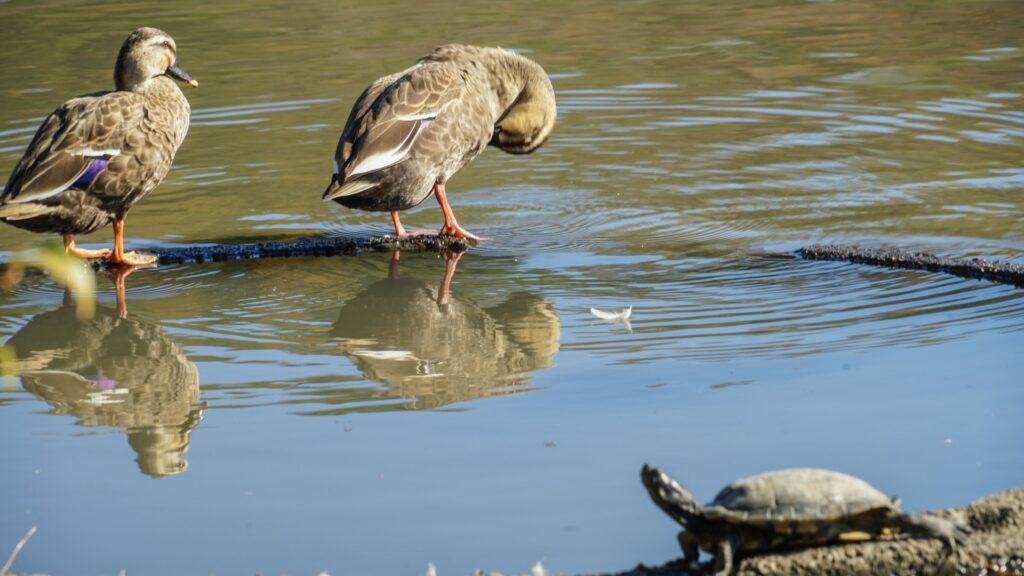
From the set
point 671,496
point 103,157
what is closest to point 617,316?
point 671,496

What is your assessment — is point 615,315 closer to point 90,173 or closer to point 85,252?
point 90,173

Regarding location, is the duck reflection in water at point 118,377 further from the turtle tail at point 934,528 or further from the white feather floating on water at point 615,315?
the turtle tail at point 934,528

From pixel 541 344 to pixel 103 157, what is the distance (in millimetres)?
2683

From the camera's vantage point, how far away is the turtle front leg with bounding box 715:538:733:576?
11.8 ft

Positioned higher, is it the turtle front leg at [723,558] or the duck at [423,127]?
the duck at [423,127]

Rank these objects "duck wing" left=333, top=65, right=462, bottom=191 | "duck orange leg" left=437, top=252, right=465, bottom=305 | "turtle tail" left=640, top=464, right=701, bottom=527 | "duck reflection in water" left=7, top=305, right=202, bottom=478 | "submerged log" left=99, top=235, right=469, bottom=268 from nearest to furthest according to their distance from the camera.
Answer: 1. "turtle tail" left=640, top=464, right=701, bottom=527
2. "duck reflection in water" left=7, top=305, right=202, bottom=478
3. "duck orange leg" left=437, top=252, right=465, bottom=305
4. "duck wing" left=333, top=65, right=462, bottom=191
5. "submerged log" left=99, top=235, right=469, bottom=268

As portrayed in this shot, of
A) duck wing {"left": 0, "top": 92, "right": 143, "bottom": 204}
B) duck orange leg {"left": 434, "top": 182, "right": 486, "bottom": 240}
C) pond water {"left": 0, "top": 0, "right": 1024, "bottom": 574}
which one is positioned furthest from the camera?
duck orange leg {"left": 434, "top": 182, "right": 486, "bottom": 240}

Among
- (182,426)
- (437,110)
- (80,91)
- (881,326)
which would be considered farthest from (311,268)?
(80,91)

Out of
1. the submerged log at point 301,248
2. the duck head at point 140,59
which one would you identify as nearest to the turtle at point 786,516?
the submerged log at point 301,248

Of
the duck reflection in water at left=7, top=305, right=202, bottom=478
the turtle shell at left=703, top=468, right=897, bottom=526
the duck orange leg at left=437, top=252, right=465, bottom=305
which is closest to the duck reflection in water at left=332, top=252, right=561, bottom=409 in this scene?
the duck orange leg at left=437, top=252, right=465, bottom=305

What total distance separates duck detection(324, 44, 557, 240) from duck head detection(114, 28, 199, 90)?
1.11 metres

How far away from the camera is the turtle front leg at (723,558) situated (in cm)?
361

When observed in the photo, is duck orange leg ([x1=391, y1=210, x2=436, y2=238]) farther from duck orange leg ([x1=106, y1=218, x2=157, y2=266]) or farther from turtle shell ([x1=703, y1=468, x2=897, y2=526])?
turtle shell ([x1=703, y1=468, x2=897, y2=526])

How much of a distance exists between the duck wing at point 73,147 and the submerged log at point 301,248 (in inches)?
26.1
